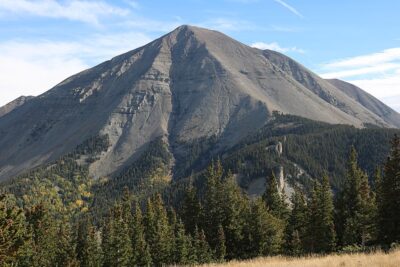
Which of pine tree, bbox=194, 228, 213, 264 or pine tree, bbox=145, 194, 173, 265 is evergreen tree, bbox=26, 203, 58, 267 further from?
pine tree, bbox=194, 228, 213, 264

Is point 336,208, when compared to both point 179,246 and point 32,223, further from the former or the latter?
point 32,223

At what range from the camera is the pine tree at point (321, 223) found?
237 ft

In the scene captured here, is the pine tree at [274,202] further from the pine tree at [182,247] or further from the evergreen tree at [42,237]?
the evergreen tree at [42,237]

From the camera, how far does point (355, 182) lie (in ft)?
243

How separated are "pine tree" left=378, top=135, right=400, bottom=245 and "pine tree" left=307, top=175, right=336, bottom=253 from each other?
→ 2064 cm

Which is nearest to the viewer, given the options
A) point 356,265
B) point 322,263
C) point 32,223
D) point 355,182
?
point 356,265

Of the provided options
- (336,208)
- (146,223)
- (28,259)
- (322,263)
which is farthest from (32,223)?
(322,263)

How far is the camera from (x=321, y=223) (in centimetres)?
7350

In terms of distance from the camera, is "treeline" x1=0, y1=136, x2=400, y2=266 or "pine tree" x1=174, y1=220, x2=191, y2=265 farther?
"pine tree" x1=174, y1=220, x2=191, y2=265

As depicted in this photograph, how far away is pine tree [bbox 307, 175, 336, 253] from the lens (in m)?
72.4

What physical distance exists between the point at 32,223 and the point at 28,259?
1553 centimetres

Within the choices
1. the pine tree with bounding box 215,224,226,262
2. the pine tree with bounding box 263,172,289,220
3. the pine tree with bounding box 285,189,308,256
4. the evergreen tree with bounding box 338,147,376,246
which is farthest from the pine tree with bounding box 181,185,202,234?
the evergreen tree with bounding box 338,147,376,246

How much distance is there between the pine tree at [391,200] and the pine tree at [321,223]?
20.6 metres

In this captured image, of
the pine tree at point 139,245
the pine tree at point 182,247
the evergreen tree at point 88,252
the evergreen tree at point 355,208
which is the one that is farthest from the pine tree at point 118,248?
the evergreen tree at point 355,208
